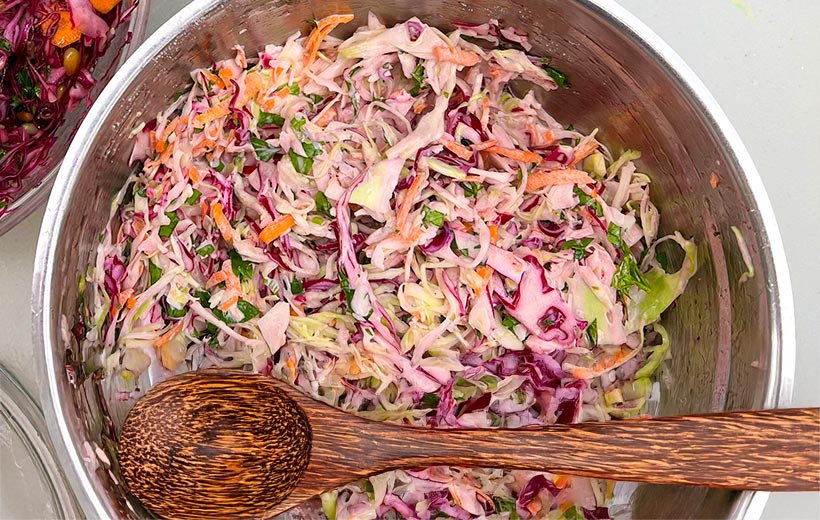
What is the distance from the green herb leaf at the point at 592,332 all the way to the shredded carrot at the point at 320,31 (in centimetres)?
60

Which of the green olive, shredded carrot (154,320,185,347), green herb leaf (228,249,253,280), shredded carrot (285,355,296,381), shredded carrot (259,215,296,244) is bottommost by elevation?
→ shredded carrot (154,320,185,347)

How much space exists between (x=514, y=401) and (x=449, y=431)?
239mm

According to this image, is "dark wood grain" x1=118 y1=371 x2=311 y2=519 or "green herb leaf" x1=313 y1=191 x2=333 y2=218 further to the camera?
"green herb leaf" x1=313 y1=191 x2=333 y2=218

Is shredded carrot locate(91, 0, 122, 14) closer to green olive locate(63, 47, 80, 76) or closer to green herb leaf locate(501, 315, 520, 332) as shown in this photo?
green olive locate(63, 47, 80, 76)

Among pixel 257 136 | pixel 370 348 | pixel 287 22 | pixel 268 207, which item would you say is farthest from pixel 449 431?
pixel 287 22

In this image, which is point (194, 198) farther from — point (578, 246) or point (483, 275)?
point (578, 246)

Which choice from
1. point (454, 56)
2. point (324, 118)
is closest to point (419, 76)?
point (454, 56)

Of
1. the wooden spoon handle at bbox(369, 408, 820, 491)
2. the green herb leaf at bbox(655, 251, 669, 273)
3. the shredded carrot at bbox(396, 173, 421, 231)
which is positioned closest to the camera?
the wooden spoon handle at bbox(369, 408, 820, 491)

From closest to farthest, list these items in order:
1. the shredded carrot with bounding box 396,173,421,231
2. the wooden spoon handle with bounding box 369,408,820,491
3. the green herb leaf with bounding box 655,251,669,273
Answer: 1. the wooden spoon handle with bounding box 369,408,820,491
2. the shredded carrot with bounding box 396,173,421,231
3. the green herb leaf with bounding box 655,251,669,273

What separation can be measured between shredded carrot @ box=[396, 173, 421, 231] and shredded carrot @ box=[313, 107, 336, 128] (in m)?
0.17

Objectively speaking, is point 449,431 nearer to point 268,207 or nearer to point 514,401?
point 514,401

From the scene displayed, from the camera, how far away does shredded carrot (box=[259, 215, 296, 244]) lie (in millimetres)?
1121

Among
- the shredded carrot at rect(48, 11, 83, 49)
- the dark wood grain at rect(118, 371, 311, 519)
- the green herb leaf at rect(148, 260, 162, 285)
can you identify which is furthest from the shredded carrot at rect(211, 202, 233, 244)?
the shredded carrot at rect(48, 11, 83, 49)

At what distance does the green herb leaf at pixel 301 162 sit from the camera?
3.70 ft
